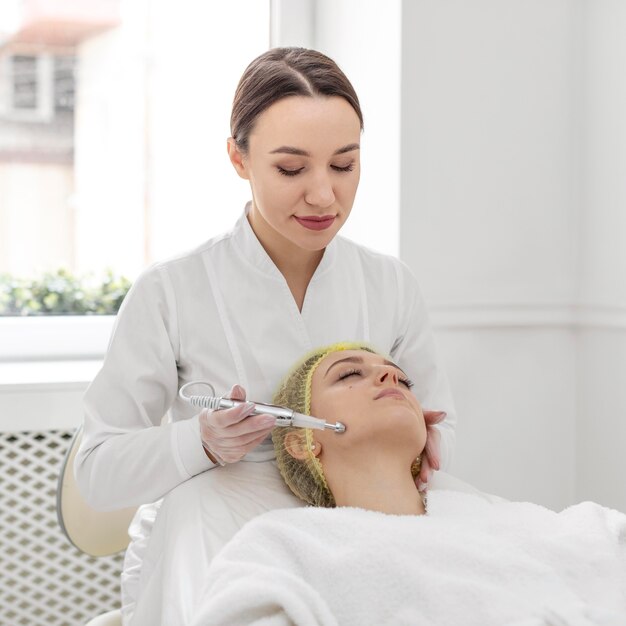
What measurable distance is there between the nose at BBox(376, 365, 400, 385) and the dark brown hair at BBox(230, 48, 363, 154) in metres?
0.39

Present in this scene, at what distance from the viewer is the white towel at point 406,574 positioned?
1.16 m

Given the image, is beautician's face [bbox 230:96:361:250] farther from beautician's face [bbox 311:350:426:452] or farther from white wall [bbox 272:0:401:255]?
white wall [bbox 272:0:401:255]

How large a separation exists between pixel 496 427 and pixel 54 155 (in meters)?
1.35

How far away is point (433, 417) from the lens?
157cm

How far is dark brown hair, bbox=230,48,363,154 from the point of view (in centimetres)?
147

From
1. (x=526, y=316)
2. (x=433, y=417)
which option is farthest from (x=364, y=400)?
(x=526, y=316)

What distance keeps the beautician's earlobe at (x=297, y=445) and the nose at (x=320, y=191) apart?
350 millimetres

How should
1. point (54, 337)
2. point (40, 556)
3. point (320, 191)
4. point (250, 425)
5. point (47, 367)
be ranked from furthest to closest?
Answer: point (54, 337) → point (47, 367) → point (40, 556) → point (320, 191) → point (250, 425)

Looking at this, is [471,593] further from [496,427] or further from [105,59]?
[105,59]

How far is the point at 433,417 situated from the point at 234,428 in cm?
38

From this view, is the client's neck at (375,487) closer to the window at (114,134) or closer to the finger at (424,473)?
the finger at (424,473)

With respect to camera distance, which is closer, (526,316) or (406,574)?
(406,574)

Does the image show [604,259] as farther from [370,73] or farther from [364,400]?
[364,400]

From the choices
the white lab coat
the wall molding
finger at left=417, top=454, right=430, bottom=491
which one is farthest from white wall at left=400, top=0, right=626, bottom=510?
finger at left=417, top=454, right=430, bottom=491
